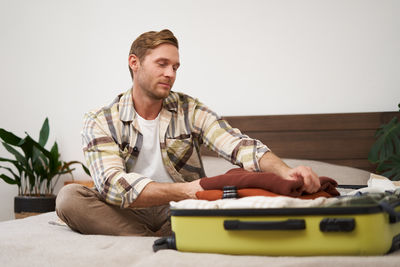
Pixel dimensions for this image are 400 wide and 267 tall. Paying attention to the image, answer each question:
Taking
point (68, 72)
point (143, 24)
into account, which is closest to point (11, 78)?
point (68, 72)

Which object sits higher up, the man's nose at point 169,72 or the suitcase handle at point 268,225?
the man's nose at point 169,72

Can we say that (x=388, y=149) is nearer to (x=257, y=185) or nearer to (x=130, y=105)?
(x=130, y=105)

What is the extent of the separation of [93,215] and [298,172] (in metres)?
0.62

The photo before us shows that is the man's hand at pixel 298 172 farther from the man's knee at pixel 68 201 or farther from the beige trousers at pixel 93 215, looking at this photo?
the man's knee at pixel 68 201

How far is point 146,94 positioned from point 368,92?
159 centimetres

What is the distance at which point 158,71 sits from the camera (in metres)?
1.66

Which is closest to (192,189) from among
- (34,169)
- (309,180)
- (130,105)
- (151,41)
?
(309,180)

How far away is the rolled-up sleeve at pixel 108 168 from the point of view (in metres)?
1.34

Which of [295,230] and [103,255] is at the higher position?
[295,230]

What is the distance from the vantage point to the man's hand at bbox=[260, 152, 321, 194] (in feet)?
3.74

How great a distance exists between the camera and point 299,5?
2.88m

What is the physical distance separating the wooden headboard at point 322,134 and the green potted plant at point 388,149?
131mm

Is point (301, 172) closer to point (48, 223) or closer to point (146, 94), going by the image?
point (146, 94)

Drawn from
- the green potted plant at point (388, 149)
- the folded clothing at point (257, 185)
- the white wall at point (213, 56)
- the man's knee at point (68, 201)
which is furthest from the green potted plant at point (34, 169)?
the folded clothing at point (257, 185)
